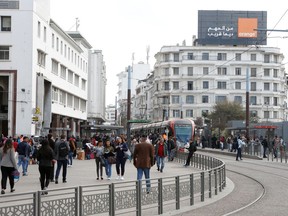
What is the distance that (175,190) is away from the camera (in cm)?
1605

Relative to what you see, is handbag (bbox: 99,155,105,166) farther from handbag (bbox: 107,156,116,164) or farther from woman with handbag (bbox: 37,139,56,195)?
woman with handbag (bbox: 37,139,56,195)

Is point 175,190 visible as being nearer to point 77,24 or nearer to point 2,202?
point 2,202

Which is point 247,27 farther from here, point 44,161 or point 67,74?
point 44,161

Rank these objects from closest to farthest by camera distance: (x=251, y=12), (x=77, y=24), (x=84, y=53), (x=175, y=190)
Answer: (x=175, y=190), (x=84, y=53), (x=77, y=24), (x=251, y=12)

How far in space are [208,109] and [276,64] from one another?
14974 millimetres

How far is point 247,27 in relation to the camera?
104938mm

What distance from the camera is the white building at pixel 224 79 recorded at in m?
111

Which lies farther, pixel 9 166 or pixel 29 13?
pixel 29 13

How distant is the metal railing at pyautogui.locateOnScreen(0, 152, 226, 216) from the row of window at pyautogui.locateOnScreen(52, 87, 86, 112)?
4798 cm

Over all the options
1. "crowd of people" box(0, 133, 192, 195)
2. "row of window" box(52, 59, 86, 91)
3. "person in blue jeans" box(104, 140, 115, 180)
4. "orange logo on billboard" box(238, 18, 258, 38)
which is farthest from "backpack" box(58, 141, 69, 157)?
"orange logo on billboard" box(238, 18, 258, 38)

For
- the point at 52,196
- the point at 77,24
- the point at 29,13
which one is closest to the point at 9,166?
the point at 52,196

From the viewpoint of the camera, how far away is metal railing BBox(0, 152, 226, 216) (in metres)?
10.1

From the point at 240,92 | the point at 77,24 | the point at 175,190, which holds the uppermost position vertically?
the point at 77,24

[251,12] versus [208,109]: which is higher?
[251,12]
